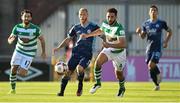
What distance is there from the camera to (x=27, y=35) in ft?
61.3

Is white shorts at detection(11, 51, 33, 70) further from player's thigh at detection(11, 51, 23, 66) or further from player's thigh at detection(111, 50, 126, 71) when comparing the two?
player's thigh at detection(111, 50, 126, 71)

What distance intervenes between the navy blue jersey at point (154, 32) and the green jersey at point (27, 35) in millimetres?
3291

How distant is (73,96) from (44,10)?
2081 centimetres

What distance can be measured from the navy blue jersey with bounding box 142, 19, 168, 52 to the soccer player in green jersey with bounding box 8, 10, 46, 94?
10.7 ft

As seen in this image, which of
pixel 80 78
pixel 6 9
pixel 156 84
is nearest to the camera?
pixel 80 78

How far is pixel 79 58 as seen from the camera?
17.4m

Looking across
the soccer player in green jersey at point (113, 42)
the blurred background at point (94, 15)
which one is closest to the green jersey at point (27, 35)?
the soccer player in green jersey at point (113, 42)

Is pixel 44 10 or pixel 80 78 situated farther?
pixel 44 10

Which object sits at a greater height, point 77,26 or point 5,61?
point 77,26

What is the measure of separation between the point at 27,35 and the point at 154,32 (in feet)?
12.5

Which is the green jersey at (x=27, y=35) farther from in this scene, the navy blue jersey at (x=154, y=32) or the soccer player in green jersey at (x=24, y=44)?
the navy blue jersey at (x=154, y=32)

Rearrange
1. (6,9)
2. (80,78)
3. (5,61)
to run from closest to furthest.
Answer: (80,78) → (5,61) → (6,9)

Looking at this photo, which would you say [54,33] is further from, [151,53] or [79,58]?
[79,58]
